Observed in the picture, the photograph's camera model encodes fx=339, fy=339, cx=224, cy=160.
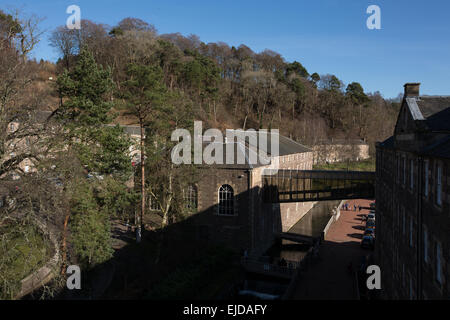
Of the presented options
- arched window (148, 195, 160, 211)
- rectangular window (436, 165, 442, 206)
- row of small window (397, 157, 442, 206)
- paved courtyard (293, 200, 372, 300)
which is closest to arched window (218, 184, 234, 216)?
arched window (148, 195, 160, 211)

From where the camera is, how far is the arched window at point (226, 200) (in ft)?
97.8

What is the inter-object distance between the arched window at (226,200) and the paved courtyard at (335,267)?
8169 millimetres

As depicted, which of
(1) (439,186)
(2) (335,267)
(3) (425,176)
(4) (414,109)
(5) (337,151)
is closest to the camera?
(1) (439,186)

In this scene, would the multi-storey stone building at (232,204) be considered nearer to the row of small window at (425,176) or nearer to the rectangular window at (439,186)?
the row of small window at (425,176)

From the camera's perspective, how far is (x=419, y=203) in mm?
12422

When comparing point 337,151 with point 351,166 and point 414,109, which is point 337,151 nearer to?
point 351,166

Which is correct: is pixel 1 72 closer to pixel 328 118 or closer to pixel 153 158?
pixel 153 158

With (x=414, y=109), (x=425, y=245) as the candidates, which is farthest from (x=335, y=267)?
(x=414, y=109)

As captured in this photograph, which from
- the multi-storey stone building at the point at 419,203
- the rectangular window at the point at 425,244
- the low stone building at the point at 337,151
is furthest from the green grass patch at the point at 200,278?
the low stone building at the point at 337,151

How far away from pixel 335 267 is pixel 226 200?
10.5 m

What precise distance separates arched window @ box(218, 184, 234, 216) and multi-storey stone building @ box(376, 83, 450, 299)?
1314 cm

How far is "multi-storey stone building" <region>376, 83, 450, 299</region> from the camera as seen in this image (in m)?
10.2

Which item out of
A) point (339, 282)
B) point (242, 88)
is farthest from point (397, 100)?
point (339, 282)

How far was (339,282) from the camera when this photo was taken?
79.3 feet
